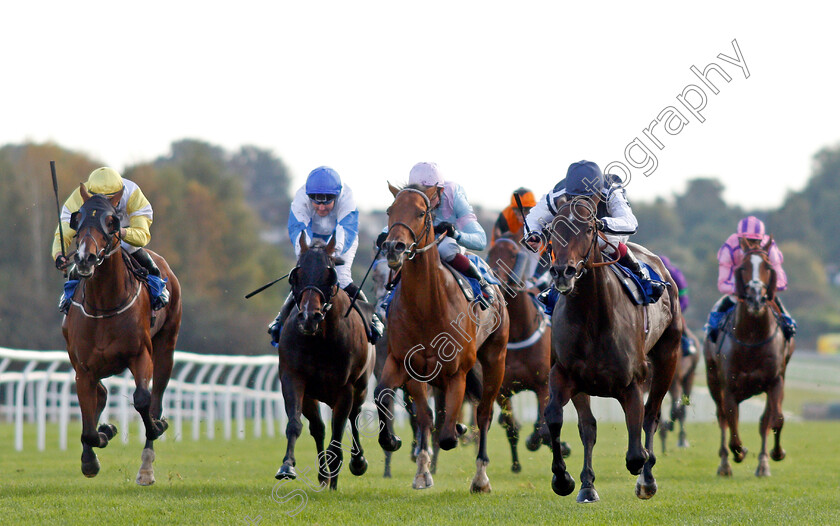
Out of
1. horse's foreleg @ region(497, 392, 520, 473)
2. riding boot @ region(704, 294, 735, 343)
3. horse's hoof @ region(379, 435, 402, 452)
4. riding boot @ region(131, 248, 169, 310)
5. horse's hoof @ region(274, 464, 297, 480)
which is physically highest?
riding boot @ region(131, 248, 169, 310)

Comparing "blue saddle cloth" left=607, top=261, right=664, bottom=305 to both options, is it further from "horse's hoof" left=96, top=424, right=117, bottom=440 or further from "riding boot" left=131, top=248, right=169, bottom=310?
"horse's hoof" left=96, top=424, right=117, bottom=440

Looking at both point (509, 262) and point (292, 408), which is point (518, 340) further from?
point (292, 408)

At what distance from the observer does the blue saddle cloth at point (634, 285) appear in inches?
285

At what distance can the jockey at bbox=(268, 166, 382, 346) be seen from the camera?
8.04 m

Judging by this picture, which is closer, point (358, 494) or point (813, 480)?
point (358, 494)

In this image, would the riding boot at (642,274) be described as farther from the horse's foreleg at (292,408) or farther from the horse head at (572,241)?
the horse's foreleg at (292,408)

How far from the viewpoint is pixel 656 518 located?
657cm

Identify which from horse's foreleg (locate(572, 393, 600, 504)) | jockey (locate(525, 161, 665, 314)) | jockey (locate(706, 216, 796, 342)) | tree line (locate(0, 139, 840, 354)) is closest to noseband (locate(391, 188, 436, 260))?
jockey (locate(525, 161, 665, 314))

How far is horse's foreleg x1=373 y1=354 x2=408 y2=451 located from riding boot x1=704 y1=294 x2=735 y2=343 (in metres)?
3.91

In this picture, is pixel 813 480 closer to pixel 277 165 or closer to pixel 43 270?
pixel 43 270

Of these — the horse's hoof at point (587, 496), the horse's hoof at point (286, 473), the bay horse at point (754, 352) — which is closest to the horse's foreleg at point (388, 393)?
the horse's hoof at point (286, 473)

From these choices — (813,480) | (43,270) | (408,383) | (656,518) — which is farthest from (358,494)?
(43,270)

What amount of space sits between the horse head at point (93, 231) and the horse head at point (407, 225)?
1800 millimetres

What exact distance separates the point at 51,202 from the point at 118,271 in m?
27.0
